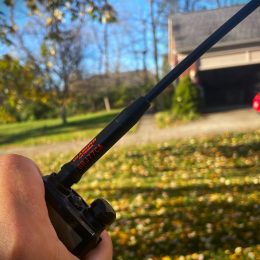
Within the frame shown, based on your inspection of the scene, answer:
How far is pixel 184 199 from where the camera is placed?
5.77m

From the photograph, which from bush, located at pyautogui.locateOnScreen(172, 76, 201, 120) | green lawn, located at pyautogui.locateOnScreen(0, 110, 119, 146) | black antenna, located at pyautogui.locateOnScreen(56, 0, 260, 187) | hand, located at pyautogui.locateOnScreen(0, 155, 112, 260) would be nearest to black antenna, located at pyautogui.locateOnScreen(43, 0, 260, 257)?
black antenna, located at pyautogui.locateOnScreen(56, 0, 260, 187)

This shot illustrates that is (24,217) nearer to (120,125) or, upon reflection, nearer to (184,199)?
(120,125)

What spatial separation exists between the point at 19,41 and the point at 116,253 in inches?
363

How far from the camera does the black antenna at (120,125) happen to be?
950 millimetres

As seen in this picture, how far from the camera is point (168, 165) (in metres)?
8.65

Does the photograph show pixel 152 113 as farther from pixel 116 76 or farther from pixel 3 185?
pixel 3 185

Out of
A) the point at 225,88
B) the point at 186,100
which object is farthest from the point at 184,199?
the point at 225,88

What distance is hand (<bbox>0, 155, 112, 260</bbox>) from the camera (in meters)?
0.65

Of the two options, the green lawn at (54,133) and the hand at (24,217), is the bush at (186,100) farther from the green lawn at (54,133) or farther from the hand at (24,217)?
the hand at (24,217)

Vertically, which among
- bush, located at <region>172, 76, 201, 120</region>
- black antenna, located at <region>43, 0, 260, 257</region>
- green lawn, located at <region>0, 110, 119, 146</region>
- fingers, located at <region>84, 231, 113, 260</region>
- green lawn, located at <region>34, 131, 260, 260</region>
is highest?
black antenna, located at <region>43, 0, 260, 257</region>

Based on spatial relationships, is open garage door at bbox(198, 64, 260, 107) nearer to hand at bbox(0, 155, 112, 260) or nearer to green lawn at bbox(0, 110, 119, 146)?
green lawn at bbox(0, 110, 119, 146)

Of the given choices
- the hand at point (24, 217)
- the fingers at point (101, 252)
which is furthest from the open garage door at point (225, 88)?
the hand at point (24, 217)

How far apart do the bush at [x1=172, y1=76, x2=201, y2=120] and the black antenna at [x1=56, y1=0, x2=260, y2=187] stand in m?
16.2

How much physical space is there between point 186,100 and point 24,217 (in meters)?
17.4
